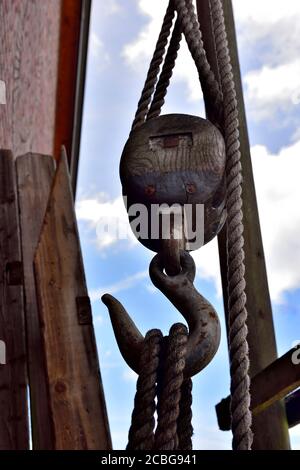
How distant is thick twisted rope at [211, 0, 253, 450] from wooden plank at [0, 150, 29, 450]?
668 millimetres

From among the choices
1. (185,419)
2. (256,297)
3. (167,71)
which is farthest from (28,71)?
(185,419)

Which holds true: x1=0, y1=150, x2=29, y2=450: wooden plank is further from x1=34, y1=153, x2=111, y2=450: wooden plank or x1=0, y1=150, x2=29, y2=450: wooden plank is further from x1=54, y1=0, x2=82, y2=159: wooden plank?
x1=54, y1=0, x2=82, y2=159: wooden plank

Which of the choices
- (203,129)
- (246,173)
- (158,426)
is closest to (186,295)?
(158,426)

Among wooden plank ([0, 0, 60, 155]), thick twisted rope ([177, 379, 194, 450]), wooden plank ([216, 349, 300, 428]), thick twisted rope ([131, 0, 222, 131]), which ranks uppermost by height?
wooden plank ([0, 0, 60, 155])

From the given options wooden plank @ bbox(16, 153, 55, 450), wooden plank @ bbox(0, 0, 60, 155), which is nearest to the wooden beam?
wooden plank @ bbox(0, 0, 60, 155)

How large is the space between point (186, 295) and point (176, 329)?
2.5 inches

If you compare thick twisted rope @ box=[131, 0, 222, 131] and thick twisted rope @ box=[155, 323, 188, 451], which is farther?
thick twisted rope @ box=[131, 0, 222, 131]

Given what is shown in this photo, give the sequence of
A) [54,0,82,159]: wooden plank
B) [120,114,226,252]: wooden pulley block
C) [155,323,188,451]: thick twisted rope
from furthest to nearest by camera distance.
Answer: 1. [54,0,82,159]: wooden plank
2. [120,114,226,252]: wooden pulley block
3. [155,323,188,451]: thick twisted rope

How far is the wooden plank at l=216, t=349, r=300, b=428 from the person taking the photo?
158 centimetres

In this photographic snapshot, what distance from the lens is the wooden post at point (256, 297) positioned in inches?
67.8

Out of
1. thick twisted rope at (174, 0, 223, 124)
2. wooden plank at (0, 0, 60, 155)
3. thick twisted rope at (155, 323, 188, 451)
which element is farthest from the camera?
wooden plank at (0, 0, 60, 155)

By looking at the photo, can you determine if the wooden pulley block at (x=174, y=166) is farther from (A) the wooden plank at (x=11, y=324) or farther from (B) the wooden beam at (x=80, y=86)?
(B) the wooden beam at (x=80, y=86)

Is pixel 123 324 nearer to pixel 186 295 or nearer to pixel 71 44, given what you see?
pixel 186 295

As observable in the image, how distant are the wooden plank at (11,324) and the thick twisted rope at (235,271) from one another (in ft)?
2.19
